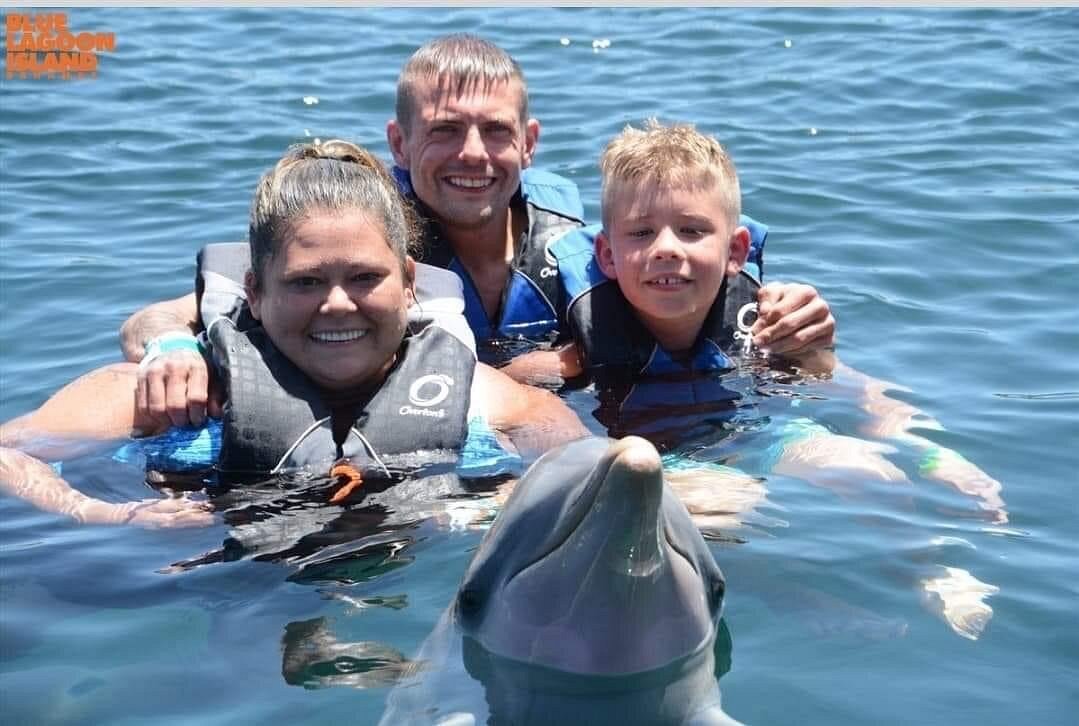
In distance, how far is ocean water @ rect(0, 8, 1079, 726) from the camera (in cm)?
535

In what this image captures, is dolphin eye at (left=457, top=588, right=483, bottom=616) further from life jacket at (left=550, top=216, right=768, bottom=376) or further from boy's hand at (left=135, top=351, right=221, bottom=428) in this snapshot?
life jacket at (left=550, top=216, right=768, bottom=376)

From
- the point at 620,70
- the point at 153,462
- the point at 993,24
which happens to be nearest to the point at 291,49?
the point at 620,70

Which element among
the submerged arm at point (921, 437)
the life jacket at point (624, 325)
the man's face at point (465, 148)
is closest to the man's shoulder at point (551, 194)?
the man's face at point (465, 148)

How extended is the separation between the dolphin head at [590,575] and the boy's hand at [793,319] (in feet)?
11.3

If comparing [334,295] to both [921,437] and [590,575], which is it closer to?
[590,575]

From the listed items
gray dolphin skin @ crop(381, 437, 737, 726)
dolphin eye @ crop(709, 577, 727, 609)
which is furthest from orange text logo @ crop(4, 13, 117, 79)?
dolphin eye @ crop(709, 577, 727, 609)

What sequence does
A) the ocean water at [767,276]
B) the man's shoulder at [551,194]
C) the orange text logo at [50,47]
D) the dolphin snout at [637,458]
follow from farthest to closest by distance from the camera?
1. the orange text logo at [50,47]
2. the man's shoulder at [551,194]
3. the ocean water at [767,276]
4. the dolphin snout at [637,458]

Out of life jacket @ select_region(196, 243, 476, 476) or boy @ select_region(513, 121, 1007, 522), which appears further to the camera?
boy @ select_region(513, 121, 1007, 522)

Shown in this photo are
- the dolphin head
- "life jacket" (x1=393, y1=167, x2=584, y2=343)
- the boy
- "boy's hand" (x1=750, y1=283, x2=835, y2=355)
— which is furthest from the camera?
"life jacket" (x1=393, y1=167, x2=584, y2=343)

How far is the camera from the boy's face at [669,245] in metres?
7.63

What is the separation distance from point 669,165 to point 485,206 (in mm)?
1260

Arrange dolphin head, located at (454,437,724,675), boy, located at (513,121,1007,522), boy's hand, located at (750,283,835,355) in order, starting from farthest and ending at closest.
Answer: boy's hand, located at (750,283,835,355) < boy, located at (513,121,1007,522) < dolphin head, located at (454,437,724,675)

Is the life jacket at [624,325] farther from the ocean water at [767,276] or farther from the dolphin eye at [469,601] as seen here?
the dolphin eye at [469,601]

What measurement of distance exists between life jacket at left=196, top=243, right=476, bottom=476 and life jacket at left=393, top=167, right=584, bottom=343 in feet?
5.28
